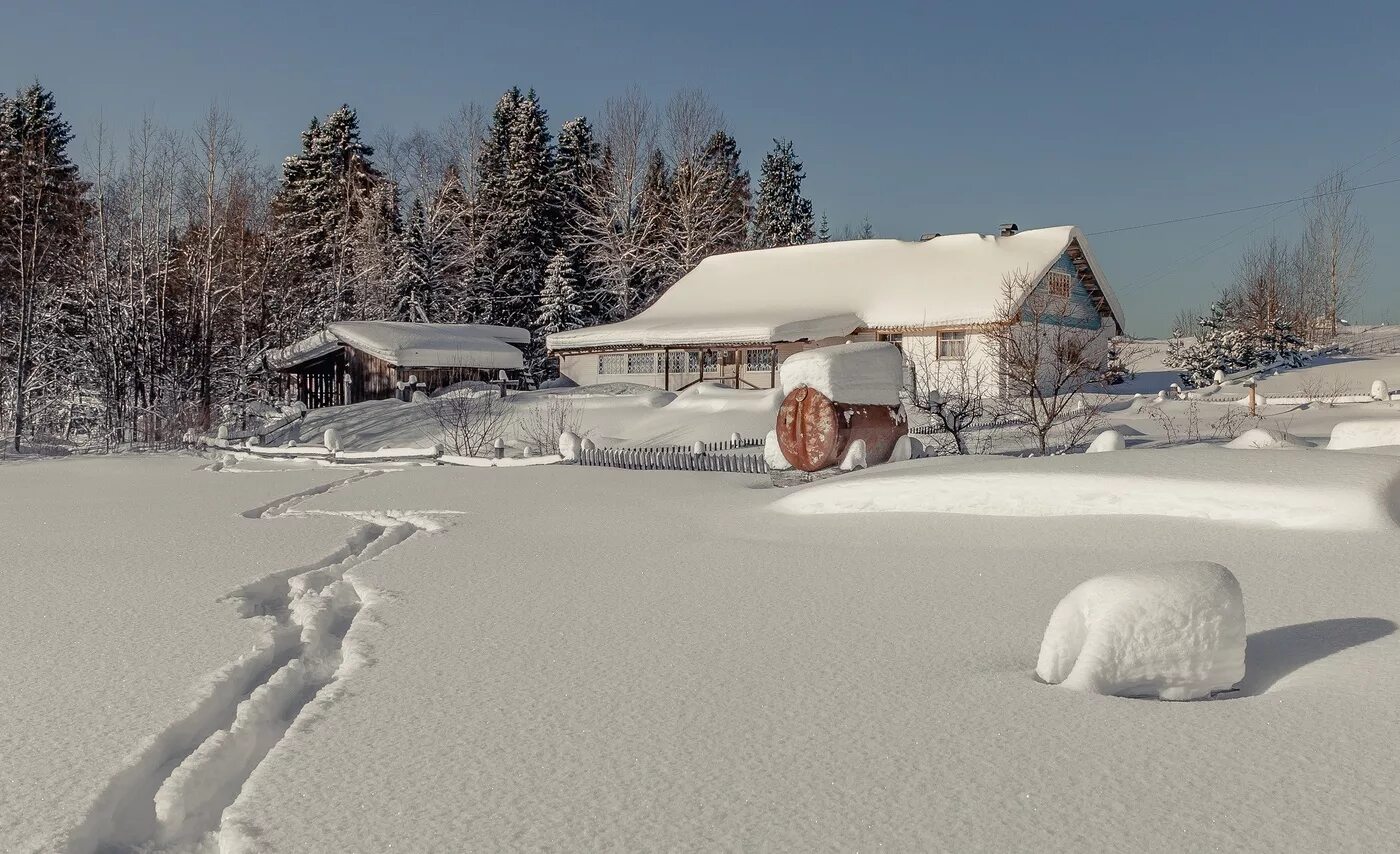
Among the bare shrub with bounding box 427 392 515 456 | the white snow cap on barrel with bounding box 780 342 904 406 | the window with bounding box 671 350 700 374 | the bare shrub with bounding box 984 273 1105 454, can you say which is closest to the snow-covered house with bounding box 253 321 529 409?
the bare shrub with bounding box 427 392 515 456

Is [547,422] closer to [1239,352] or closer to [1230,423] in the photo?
[1230,423]

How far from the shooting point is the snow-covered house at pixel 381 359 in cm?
2872

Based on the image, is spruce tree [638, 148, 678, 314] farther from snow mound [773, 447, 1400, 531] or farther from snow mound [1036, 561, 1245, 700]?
snow mound [1036, 561, 1245, 700]

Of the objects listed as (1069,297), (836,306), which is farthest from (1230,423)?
(836,306)

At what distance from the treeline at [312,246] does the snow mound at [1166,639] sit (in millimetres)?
22710

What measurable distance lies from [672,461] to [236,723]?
9919 millimetres

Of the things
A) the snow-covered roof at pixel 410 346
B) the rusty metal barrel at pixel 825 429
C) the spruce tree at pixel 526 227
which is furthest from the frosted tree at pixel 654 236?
the rusty metal barrel at pixel 825 429

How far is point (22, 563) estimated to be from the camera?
21.7 ft

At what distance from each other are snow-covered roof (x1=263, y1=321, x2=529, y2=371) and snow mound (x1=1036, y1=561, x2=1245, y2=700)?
87.3 ft

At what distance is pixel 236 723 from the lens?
337 cm

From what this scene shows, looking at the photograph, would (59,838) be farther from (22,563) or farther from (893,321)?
(893,321)

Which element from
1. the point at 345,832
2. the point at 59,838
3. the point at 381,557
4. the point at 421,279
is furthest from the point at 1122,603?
the point at 421,279

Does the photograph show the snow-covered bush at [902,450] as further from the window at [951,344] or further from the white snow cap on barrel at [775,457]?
the window at [951,344]

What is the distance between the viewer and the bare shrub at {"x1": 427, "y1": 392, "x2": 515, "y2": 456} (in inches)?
723
